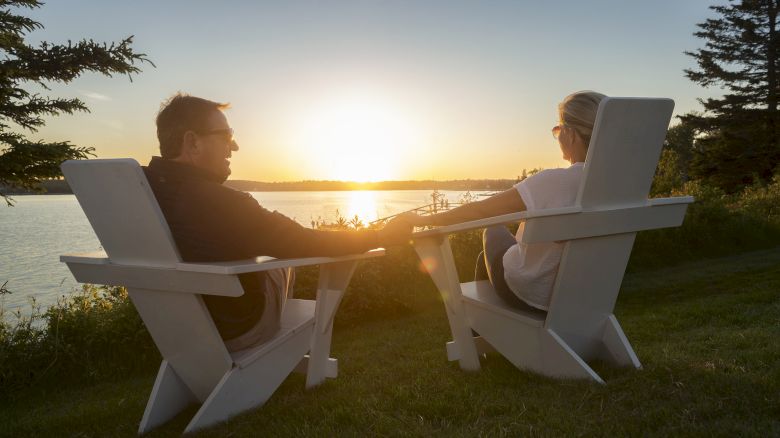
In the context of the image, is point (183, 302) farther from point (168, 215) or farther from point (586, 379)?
point (586, 379)

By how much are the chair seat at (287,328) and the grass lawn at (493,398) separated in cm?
28

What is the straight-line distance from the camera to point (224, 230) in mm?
2266

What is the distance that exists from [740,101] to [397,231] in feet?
113

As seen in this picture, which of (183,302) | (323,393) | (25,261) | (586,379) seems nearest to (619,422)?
(586,379)

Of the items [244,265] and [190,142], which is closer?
[244,265]

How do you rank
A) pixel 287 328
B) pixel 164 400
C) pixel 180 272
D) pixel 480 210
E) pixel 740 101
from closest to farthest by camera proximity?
pixel 180 272 → pixel 164 400 → pixel 287 328 → pixel 480 210 → pixel 740 101

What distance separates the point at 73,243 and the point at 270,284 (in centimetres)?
1304

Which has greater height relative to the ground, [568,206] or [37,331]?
[568,206]

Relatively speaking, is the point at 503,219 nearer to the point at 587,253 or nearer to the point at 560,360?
the point at 587,253

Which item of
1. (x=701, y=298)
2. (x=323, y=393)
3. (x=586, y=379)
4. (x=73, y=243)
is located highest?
(x=586, y=379)

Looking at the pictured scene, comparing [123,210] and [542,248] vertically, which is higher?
[123,210]

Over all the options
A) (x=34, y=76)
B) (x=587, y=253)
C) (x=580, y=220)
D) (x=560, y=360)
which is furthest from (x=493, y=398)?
(x=34, y=76)

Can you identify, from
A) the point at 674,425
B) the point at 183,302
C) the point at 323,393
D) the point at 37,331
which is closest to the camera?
the point at 674,425

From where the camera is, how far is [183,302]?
2.19 meters
